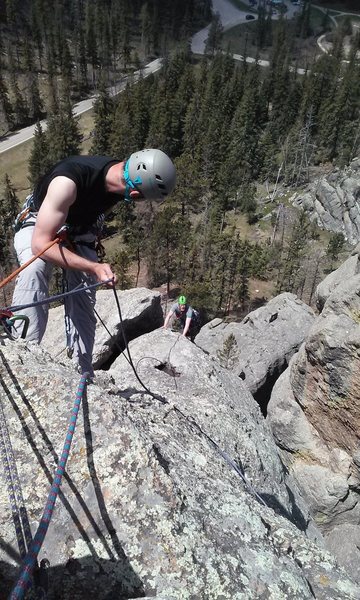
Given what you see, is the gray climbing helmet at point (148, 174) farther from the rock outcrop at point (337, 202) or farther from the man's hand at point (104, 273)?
the rock outcrop at point (337, 202)

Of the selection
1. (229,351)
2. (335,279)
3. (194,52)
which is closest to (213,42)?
(194,52)

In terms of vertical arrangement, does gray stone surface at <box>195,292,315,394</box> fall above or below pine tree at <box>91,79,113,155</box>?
above

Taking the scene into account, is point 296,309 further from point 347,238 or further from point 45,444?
point 347,238

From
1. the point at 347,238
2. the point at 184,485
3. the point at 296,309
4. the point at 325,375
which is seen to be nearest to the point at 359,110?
the point at 347,238

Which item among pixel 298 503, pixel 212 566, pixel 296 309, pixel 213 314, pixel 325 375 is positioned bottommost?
pixel 213 314

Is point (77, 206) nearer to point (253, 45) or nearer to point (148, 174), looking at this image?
point (148, 174)

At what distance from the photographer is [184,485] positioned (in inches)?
140

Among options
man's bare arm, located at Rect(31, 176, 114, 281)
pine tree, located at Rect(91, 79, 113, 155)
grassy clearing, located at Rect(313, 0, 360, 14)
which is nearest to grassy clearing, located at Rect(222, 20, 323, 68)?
grassy clearing, located at Rect(313, 0, 360, 14)

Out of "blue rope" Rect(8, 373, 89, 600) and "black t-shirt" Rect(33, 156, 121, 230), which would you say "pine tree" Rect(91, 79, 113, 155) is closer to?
"black t-shirt" Rect(33, 156, 121, 230)

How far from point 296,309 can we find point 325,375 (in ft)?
34.9

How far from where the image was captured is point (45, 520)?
2756mm

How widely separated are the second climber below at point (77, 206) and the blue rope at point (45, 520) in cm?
130

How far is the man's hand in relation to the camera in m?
4.25

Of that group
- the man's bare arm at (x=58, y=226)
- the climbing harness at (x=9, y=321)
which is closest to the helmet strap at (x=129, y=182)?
the man's bare arm at (x=58, y=226)
